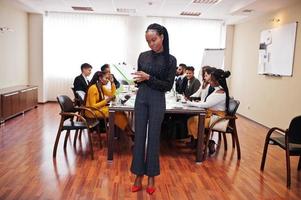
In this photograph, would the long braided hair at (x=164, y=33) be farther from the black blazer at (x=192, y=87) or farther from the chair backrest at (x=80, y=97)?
the black blazer at (x=192, y=87)

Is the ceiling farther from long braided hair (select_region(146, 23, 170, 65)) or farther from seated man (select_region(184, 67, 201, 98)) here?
long braided hair (select_region(146, 23, 170, 65))

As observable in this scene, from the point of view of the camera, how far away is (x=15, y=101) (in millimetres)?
6355

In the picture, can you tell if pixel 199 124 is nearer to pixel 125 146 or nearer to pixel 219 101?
pixel 219 101

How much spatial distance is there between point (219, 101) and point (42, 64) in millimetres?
6147

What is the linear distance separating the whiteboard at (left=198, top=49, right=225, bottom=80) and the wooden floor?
11.7ft

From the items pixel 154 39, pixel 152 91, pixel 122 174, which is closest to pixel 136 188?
pixel 122 174

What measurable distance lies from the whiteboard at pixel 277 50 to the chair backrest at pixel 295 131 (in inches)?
113

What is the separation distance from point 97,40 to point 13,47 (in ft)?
8.02

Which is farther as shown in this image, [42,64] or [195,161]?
[42,64]

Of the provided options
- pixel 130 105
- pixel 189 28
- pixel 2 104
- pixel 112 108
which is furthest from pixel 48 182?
pixel 189 28

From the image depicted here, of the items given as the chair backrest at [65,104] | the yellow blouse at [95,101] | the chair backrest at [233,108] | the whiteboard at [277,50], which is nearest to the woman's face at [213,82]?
the chair backrest at [233,108]

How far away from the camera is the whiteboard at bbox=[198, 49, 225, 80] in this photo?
26.2 feet

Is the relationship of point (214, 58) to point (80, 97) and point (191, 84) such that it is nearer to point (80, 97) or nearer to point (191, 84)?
point (191, 84)

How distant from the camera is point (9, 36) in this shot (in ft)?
23.0
